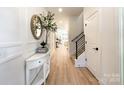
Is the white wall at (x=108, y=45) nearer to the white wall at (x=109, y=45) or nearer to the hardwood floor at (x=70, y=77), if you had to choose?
the white wall at (x=109, y=45)

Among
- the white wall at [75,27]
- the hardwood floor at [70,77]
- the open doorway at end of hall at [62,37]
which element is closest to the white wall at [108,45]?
the hardwood floor at [70,77]

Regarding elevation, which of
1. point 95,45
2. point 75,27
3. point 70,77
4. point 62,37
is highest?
point 75,27

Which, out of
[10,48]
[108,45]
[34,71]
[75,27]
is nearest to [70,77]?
[34,71]

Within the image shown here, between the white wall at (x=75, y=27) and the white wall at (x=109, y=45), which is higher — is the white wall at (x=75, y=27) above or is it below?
above

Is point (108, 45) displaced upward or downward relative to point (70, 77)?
upward

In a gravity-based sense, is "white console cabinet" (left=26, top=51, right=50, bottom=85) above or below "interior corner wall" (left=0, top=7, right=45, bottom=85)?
below

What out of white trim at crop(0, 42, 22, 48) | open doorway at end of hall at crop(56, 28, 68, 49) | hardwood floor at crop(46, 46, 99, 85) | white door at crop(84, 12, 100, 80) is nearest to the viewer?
white trim at crop(0, 42, 22, 48)

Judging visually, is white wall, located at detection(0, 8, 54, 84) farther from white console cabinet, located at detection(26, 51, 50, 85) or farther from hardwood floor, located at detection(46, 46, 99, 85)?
hardwood floor, located at detection(46, 46, 99, 85)

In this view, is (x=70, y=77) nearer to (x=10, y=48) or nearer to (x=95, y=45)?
(x=95, y=45)

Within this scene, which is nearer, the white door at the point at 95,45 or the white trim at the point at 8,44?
the white trim at the point at 8,44

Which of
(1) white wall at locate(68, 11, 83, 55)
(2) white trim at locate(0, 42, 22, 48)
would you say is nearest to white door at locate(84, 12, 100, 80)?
(2) white trim at locate(0, 42, 22, 48)

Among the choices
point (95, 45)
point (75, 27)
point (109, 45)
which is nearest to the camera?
point (109, 45)

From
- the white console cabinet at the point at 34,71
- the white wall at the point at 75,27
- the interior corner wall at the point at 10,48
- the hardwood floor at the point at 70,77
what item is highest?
the white wall at the point at 75,27
